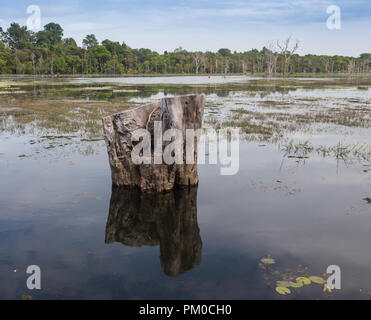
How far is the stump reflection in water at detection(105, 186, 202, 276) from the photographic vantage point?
562cm

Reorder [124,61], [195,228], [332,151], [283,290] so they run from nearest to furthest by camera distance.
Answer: [283,290] < [195,228] < [332,151] < [124,61]

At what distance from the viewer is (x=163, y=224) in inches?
262

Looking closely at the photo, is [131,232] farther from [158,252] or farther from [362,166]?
[362,166]

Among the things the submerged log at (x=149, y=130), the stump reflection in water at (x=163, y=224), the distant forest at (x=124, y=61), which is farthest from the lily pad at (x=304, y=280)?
the distant forest at (x=124, y=61)

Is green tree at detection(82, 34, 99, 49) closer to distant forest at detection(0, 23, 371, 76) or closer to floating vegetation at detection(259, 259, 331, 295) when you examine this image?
distant forest at detection(0, 23, 371, 76)

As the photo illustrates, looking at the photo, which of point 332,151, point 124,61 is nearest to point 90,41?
point 124,61

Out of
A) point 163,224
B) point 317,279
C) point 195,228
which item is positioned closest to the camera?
point 317,279

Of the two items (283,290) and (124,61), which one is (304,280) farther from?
(124,61)

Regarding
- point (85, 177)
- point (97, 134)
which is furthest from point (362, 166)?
point (97, 134)

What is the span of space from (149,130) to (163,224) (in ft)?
7.91

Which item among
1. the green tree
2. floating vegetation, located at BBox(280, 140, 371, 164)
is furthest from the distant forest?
floating vegetation, located at BBox(280, 140, 371, 164)

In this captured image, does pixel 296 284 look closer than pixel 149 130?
Yes

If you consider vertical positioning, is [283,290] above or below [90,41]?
below

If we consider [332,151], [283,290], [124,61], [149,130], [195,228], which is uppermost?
[124,61]
